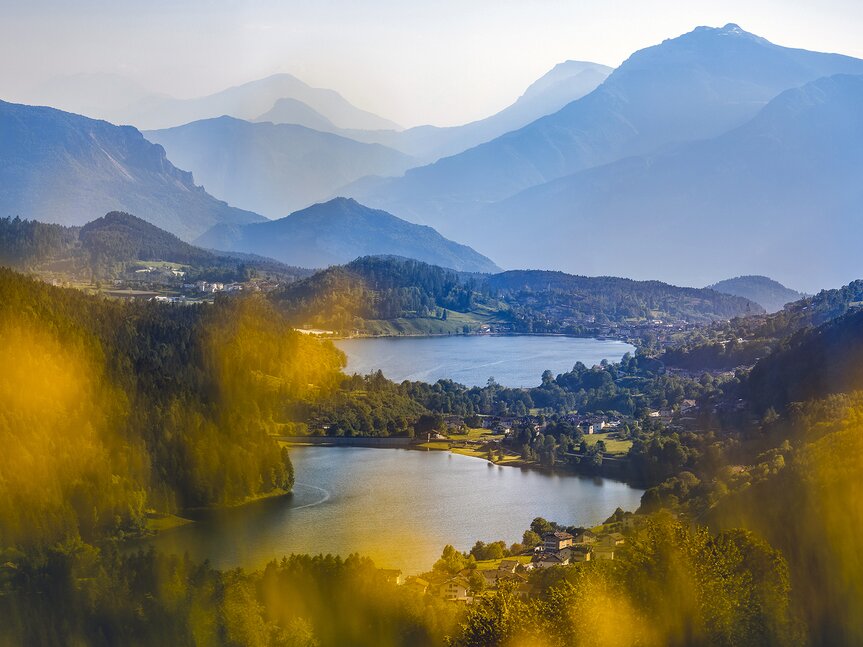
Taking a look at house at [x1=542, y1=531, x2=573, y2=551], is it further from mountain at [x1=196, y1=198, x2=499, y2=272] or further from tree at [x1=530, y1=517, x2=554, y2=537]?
mountain at [x1=196, y1=198, x2=499, y2=272]

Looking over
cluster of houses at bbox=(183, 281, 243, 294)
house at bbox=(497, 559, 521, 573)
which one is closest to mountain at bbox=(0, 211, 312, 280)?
cluster of houses at bbox=(183, 281, 243, 294)

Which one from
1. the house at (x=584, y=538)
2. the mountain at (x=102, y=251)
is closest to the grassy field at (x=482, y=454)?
the house at (x=584, y=538)

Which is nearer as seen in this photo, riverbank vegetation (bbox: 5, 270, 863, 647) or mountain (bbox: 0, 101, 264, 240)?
riverbank vegetation (bbox: 5, 270, 863, 647)

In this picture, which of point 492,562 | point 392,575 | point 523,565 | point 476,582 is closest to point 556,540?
point 492,562

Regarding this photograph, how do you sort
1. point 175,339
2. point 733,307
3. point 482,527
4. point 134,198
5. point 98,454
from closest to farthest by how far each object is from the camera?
point 482,527, point 98,454, point 175,339, point 733,307, point 134,198

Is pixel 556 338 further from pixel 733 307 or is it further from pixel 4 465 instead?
pixel 4 465

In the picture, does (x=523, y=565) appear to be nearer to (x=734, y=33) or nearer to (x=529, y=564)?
(x=529, y=564)

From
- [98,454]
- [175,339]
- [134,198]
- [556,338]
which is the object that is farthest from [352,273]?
[134,198]
